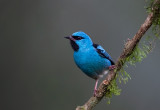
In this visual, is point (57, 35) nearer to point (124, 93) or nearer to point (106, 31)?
point (106, 31)

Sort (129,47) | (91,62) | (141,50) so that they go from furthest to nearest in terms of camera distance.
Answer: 1. (91,62)
2. (141,50)
3. (129,47)

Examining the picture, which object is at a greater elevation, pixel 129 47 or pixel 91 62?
pixel 129 47

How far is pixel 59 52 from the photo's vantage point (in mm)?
7648

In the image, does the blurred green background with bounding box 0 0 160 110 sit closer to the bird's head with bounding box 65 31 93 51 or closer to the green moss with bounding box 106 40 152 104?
the bird's head with bounding box 65 31 93 51

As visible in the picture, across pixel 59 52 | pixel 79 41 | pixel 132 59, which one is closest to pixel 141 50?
pixel 132 59

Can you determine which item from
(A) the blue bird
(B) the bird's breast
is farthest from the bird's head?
(B) the bird's breast

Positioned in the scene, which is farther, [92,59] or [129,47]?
[92,59]

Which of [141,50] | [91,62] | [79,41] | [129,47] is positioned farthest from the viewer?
[79,41]

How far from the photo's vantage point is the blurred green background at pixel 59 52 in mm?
6766

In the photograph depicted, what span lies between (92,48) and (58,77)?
2.81 meters

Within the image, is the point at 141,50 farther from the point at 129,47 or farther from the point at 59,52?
the point at 59,52

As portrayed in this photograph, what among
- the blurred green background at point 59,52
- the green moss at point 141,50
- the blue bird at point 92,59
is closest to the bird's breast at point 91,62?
the blue bird at point 92,59

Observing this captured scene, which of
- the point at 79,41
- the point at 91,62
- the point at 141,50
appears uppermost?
the point at 141,50

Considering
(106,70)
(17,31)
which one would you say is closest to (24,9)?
(17,31)
